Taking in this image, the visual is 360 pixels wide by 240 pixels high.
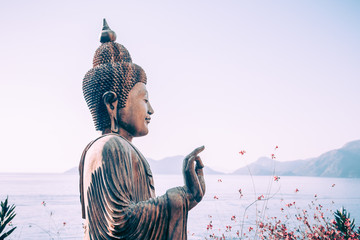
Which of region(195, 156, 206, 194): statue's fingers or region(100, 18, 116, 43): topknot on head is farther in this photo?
region(100, 18, 116, 43): topknot on head

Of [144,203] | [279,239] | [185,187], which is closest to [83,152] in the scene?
[144,203]

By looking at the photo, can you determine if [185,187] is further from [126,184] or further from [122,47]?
[122,47]

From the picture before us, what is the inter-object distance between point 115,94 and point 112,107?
166 millimetres

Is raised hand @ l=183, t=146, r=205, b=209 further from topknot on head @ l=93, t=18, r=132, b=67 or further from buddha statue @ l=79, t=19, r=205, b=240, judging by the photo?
topknot on head @ l=93, t=18, r=132, b=67

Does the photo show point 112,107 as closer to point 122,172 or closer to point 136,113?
point 136,113

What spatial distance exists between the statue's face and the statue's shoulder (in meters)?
0.37

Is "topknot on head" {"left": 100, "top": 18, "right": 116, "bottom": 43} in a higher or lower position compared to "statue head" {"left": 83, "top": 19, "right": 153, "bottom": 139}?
higher

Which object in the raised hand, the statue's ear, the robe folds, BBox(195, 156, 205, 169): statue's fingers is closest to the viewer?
the robe folds

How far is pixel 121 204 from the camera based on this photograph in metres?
3.23

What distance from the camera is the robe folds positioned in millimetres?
3219

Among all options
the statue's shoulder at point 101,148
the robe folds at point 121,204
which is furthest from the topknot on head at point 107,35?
the robe folds at point 121,204

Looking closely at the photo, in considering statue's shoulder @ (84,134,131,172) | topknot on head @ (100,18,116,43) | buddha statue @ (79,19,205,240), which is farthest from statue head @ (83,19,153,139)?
statue's shoulder @ (84,134,131,172)

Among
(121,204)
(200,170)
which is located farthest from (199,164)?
(121,204)

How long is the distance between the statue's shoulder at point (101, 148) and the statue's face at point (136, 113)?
0.37m
